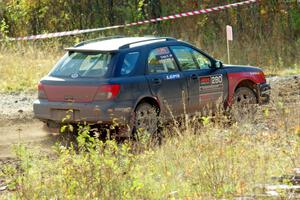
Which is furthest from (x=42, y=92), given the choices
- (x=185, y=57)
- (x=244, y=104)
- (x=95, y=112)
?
(x=244, y=104)

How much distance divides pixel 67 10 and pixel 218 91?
14786mm

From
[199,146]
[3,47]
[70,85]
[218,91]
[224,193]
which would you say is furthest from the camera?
[3,47]

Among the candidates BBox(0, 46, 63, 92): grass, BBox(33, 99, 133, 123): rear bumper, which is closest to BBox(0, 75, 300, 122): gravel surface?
BBox(0, 46, 63, 92): grass

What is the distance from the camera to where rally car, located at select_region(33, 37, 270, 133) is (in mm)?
12359

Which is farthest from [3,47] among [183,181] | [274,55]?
[183,181]

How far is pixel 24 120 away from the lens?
14.8m

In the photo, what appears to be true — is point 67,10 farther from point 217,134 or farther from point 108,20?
point 217,134

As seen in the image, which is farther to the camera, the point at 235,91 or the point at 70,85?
the point at 235,91

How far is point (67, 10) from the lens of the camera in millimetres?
27844

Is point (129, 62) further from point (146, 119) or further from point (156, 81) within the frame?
point (146, 119)

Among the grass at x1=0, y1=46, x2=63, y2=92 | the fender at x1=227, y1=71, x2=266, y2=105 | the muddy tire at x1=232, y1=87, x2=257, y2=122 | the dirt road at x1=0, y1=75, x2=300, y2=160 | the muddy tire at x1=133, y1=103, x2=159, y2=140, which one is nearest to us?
the muddy tire at x1=133, y1=103, x2=159, y2=140

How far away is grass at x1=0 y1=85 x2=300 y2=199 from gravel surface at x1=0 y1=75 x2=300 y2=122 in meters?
5.19

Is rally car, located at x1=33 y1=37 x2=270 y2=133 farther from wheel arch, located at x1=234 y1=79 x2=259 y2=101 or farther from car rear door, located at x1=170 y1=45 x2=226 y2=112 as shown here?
wheel arch, located at x1=234 y1=79 x2=259 y2=101

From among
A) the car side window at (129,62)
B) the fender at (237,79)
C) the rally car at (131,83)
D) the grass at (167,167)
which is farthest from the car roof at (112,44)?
the grass at (167,167)
